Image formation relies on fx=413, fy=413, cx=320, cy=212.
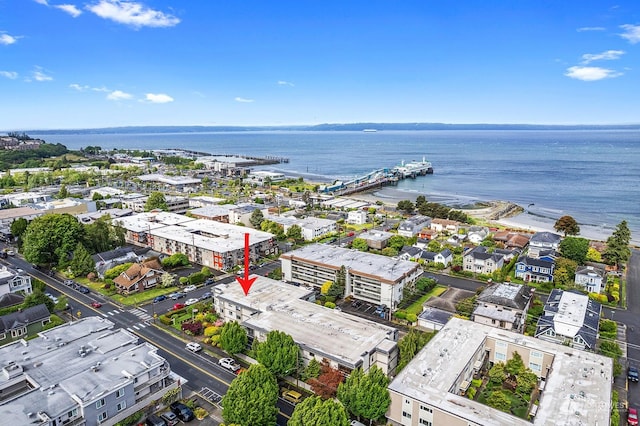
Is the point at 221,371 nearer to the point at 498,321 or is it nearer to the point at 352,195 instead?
the point at 498,321

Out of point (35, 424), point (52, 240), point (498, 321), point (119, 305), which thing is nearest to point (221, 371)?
point (35, 424)

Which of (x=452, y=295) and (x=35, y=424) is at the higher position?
(x=35, y=424)

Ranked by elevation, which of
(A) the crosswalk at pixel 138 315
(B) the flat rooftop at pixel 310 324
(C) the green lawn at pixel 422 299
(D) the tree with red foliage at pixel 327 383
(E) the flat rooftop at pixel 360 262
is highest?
(E) the flat rooftop at pixel 360 262

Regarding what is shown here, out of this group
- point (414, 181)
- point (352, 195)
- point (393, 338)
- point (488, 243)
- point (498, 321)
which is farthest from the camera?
point (414, 181)

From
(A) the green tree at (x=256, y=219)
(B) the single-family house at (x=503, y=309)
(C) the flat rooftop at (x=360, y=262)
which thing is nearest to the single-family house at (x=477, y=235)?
(C) the flat rooftop at (x=360, y=262)

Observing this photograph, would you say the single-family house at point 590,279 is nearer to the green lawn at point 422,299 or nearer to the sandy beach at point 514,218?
the green lawn at point 422,299

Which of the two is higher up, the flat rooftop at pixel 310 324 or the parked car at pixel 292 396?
the flat rooftop at pixel 310 324
